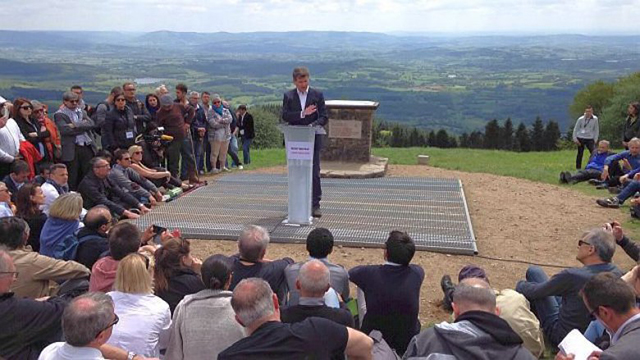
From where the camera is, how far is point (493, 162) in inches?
591

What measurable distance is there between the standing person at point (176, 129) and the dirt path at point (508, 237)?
362 centimetres

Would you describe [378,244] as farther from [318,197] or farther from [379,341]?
[379,341]

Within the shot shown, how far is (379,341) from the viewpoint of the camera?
12.0 ft

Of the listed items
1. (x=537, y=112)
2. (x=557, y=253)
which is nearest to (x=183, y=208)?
(x=557, y=253)

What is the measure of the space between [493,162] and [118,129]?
31.1 feet

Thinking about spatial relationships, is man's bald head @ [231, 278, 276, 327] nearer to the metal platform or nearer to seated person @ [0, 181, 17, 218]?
seated person @ [0, 181, 17, 218]

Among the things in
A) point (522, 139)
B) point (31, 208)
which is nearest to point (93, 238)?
point (31, 208)

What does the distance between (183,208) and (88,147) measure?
1.79m

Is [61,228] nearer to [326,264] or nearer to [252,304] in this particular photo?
[326,264]

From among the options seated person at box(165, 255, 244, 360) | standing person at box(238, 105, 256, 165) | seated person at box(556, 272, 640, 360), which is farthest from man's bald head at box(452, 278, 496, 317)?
standing person at box(238, 105, 256, 165)

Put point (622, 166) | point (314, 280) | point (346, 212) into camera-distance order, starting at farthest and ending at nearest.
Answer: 1. point (622, 166)
2. point (346, 212)
3. point (314, 280)

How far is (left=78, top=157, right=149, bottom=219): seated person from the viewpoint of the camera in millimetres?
7504

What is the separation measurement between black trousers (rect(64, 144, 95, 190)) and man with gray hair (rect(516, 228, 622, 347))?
266 inches

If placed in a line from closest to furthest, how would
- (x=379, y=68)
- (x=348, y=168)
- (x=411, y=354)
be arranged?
(x=411, y=354), (x=348, y=168), (x=379, y=68)
